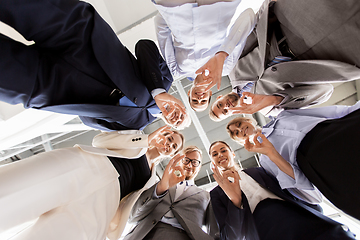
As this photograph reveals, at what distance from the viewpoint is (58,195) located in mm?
1053

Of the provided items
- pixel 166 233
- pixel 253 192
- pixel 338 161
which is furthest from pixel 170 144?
pixel 338 161

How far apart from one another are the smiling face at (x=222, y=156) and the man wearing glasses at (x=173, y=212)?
0.38 meters

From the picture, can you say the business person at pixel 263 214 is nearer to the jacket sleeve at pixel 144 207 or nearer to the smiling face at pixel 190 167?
the smiling face at pixel 190 167

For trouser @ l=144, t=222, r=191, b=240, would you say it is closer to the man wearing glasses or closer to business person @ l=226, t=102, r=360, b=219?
the man wearing glasses

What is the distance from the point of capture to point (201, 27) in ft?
4.19

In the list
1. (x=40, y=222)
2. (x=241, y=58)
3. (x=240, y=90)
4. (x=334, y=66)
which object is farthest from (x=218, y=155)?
(x=40, y=222)

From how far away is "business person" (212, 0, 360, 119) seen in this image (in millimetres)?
1018

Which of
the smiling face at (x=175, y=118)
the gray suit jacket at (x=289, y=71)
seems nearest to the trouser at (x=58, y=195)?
the smiling face at (x=175, y=118)

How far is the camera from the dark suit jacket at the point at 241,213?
1338 mm

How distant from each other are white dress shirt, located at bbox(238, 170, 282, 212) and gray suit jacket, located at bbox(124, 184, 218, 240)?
1.43 ft

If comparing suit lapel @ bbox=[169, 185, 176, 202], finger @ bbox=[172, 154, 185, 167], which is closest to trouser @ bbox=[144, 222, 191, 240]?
suit lapel @ bbox=[169, 185, 176, 202]

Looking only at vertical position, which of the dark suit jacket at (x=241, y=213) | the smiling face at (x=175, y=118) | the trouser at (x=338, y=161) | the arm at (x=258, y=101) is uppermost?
the smiling face at (x=175, y=118)

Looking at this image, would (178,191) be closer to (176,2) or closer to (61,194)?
(61,194)

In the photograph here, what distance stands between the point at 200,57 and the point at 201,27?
335 millimetres
